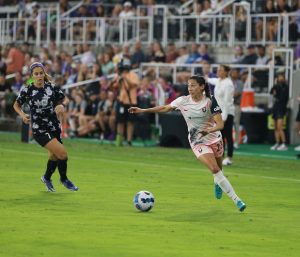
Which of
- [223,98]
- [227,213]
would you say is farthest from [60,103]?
[223,98]

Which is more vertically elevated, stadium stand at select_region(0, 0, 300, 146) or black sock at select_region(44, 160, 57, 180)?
stadium stand at select_region(0, 0, 300, 146)

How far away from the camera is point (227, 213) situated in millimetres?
15859

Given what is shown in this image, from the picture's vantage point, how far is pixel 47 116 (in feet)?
60.2

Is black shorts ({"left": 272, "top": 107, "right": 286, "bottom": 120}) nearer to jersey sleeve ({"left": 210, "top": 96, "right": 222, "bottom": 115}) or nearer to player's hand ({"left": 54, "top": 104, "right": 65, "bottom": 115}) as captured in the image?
player's hand ({"left": 54, "top": 104, "right": 65, "bottom": 115})

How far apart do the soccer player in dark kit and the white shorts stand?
262cm

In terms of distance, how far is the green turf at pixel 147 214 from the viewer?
1256cm

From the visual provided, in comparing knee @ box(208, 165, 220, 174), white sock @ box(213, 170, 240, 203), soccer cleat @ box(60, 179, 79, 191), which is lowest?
soccer cleat @ box(60, 179, 79, 191)

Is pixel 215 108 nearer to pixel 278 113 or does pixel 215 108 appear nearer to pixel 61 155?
pixel 61 155

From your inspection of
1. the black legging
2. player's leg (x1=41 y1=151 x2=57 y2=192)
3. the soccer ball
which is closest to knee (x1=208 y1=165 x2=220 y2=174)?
the soccer ball

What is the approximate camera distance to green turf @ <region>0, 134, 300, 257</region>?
12562 mm

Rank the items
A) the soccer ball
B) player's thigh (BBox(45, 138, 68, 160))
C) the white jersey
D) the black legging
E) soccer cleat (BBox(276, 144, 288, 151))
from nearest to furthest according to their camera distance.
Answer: the soccer ball < the white jersey < player's thigh (BBox(45, 138, 68, 160)) < the black legging < soccer cleat (BBox(276, 144, 288, 151))

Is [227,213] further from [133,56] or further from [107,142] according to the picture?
[133,56]

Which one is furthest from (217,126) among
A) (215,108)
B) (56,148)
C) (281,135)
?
(281,135)

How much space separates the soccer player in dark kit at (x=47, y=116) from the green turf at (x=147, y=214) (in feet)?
1.47
